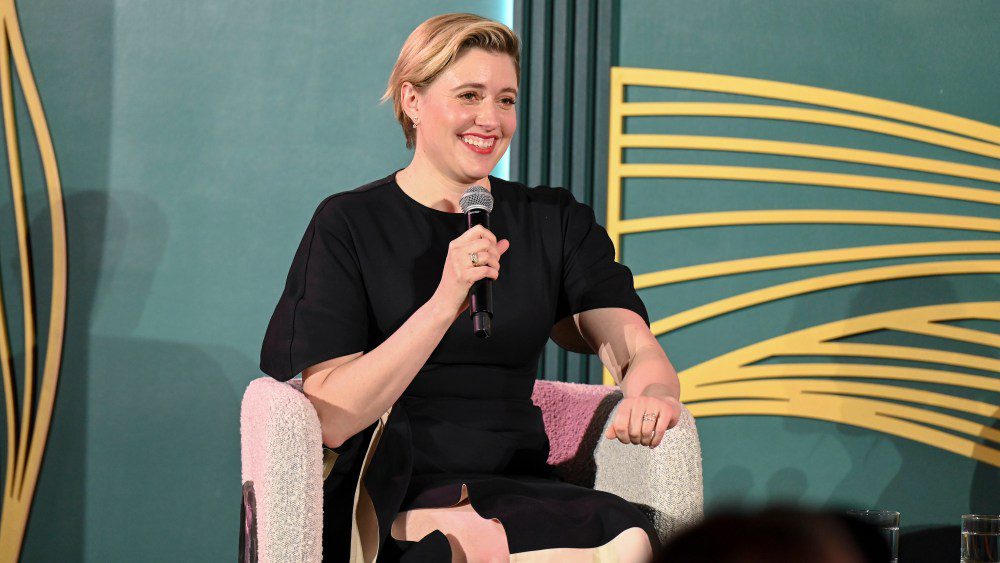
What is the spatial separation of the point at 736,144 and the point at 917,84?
0.53m

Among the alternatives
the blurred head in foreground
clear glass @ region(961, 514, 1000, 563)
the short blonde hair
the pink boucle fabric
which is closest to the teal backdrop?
clear glass @ region(961, 514, 1000, 563)

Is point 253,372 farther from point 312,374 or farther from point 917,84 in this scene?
point 917,84

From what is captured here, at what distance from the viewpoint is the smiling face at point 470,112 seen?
164cm

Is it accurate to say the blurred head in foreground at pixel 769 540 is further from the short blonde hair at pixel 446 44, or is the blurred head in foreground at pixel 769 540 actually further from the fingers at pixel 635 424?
the short blonde hair at pixel 446 44

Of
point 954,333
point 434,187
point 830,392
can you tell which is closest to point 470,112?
point 434,187

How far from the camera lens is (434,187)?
5.57ft

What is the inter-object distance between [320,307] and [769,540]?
1195 millimetres

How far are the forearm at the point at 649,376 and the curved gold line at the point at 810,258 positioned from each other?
3.65 feet

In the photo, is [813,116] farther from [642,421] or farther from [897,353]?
[642,421]

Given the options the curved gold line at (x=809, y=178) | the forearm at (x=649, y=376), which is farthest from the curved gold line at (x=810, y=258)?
the forearm at (x=649, y=376)

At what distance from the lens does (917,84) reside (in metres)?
2.79

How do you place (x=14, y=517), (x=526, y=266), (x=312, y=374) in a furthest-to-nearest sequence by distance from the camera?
(x=14, y=517)
(x=526, y=266)
(x=312, y=374)

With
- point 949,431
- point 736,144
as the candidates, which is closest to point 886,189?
point 736,144

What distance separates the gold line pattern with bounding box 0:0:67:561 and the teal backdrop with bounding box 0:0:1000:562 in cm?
3
